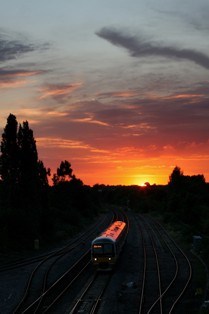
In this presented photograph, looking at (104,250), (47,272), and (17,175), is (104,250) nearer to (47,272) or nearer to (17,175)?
(47,272)

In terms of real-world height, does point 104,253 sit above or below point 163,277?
above

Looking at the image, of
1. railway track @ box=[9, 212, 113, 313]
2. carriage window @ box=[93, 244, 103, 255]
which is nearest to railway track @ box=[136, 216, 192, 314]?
carriage window @ box=[93, 244, 103, 255]

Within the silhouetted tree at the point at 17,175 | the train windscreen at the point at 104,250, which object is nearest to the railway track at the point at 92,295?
the train windscreen at the point at 104,250

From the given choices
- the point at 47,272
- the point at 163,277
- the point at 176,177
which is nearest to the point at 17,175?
the point at 47,272

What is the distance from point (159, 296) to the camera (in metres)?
25.6

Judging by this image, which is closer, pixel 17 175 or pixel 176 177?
pixel 17 175

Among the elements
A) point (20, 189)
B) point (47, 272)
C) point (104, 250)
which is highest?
point (20, 189)

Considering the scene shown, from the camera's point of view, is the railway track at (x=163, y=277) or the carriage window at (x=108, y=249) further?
the carriage window at (x=108, y=249)

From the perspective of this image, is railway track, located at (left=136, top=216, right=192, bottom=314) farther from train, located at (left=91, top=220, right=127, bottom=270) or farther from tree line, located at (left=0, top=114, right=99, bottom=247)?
tree line, located at (left=0, top=114, right=99, bottom=247)

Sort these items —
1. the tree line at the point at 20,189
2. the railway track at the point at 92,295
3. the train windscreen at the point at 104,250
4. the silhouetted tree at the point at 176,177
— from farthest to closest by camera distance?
the silhouetted tree at the point at 176,177 < the tree line at the point at 20,189 < the train windscreen at the point at 104,250 < the railway track at the point at 92,295

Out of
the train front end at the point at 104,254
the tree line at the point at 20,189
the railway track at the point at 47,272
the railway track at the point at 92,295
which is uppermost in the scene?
the tree line at the point at 20,189

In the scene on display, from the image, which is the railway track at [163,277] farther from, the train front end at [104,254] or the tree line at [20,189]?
the tree line at [20,189]

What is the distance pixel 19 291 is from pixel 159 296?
341 inches

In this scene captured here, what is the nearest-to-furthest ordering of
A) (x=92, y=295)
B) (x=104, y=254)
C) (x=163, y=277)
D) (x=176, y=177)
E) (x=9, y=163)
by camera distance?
(x=92, y=295) < (x=163, y=277) < (x=104, y=254) < (x=9, y=163) < (x=176, y=177)
